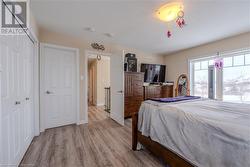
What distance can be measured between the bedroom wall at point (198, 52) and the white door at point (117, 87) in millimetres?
2503

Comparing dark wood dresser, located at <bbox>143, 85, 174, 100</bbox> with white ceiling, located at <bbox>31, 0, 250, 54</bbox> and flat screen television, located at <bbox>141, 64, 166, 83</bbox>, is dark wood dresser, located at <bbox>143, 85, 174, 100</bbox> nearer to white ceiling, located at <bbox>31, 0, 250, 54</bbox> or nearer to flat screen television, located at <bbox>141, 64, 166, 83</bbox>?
flat screen television, located at <bbox>141, 64, 166, 83</bbox>

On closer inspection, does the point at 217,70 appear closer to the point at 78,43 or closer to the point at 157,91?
the point at 157,91

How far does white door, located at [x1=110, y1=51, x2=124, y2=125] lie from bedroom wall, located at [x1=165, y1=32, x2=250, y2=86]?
2503 mm

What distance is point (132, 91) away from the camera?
3.92 metres

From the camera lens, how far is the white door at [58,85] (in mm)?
3041

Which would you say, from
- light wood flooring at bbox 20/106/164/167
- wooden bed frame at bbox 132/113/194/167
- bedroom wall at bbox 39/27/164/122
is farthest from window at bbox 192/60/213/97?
wooden bed frame at bbox 132/113/194/167

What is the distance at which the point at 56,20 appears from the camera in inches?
98.5

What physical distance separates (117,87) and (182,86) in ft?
8.30

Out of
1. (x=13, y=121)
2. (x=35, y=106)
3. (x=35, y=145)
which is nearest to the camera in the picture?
(x=13, y=121)

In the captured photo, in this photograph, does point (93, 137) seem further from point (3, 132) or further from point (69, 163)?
point (3, 132)

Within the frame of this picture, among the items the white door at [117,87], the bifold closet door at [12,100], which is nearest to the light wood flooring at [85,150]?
the bifold closet door at [12,100]

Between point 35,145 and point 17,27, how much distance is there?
196 centimetres

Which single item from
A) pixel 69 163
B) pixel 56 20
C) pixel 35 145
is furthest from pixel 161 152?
pixel 56 20

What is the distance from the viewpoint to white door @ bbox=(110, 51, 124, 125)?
11.0 feet
